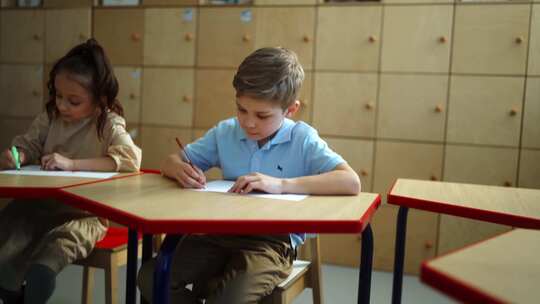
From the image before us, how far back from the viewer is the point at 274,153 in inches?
59.4

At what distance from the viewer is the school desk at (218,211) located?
36.4 inches

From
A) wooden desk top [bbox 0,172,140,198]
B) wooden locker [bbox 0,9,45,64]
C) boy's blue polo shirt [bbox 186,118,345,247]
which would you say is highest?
wooden locker [bbox 0,9,45,64]

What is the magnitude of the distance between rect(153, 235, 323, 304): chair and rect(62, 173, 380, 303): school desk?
7 cm

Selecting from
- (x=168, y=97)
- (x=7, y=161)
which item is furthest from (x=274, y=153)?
(x=168, y=97)

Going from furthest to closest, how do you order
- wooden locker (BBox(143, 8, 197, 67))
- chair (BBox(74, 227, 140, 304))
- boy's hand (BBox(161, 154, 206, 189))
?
wooden locker (BBox(143, 8, 197, 67)) → chair (BBox(74, 227, 140, 304)) → boy's hand (BBox(161, 154, 206, 189))

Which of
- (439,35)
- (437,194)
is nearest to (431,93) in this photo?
(439,35)

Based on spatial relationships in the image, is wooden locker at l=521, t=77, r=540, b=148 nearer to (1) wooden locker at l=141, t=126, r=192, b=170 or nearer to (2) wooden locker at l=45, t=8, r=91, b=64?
(1) wooden locker at l=141, t=126, r=192, b=170

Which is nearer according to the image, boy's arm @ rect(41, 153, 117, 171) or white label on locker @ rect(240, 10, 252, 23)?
boy's arm @ rect(41, 153, 117, 171)

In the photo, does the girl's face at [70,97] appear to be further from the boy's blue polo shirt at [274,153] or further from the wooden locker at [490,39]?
the wooden locker at [490,39]

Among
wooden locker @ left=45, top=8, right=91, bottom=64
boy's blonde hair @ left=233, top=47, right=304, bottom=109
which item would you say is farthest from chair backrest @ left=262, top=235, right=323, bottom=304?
wooden locker @ left=45, top=8, right=91, bottom=64

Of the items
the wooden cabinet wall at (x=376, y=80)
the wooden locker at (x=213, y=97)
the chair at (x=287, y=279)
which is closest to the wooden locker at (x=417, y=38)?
the wooden cabinet wall at (x=376, y=80)

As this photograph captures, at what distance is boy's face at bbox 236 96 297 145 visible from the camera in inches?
55.7

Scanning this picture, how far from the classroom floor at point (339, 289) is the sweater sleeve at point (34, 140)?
69 centimetres

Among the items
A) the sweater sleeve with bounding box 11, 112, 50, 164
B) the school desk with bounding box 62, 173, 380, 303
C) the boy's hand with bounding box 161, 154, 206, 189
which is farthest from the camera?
the sweater sleeve with bounding box 11, 112, 50, 164
